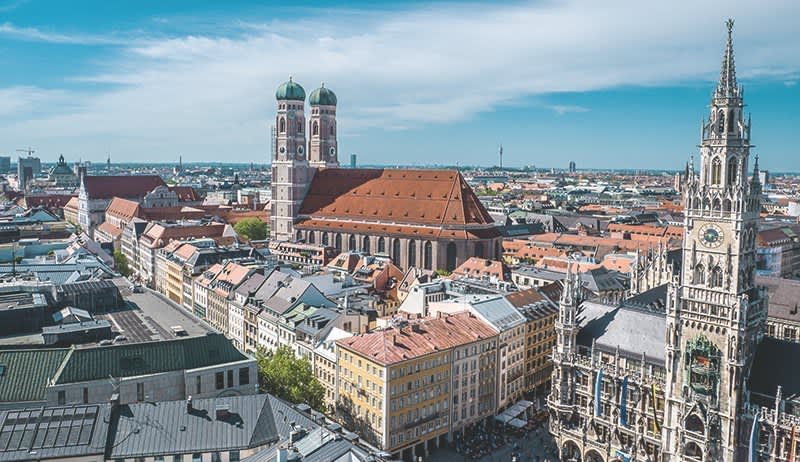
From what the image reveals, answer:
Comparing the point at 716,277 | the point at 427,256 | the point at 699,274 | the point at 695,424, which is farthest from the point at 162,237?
the point at 716,277

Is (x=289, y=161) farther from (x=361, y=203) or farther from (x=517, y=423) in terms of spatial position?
(x=517, y=423)

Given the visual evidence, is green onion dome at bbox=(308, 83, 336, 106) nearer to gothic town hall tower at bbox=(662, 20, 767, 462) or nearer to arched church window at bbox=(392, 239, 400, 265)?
arched church window at bbox=(392, 239, 400, 265)

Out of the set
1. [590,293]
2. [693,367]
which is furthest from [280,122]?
[693,367]

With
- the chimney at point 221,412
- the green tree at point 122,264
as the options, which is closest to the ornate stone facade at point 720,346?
the chimney at point 221,412

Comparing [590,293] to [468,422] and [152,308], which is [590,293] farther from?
[152,308]

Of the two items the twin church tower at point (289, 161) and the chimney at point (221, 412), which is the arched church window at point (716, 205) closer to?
the chimney at point (221, 412)

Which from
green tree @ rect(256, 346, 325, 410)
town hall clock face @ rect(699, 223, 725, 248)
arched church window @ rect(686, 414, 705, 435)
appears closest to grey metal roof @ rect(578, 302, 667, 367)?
arched church window @ rect(686, 414, 705, 435)
